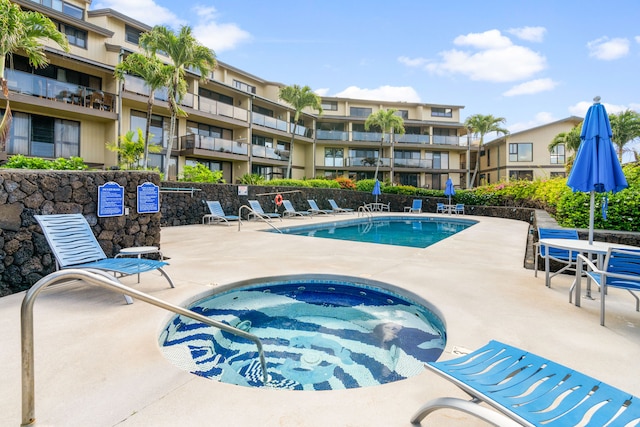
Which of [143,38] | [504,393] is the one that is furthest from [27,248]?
[143,38]

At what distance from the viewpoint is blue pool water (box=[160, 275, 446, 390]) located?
116 inches

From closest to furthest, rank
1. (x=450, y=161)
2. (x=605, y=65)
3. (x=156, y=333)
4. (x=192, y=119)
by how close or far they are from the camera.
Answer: (x=156, y=333), (x=192, y=119), (x=605, y=65), (x=450, y=161)

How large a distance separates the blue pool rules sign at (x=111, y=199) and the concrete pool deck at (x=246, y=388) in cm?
120

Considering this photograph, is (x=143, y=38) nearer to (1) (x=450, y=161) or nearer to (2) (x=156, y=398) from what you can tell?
(2) (x=156, y=398)

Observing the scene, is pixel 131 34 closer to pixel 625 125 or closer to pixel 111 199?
pixel 111 199

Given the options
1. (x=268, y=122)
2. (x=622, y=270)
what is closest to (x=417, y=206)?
(x=268, y=122)

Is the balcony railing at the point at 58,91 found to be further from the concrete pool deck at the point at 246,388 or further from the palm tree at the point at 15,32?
the concrete pool deck at the point at 246,388

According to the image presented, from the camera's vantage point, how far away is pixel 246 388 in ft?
7.62

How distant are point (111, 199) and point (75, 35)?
610 inches

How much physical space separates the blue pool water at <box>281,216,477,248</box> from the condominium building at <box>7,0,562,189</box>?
930cm

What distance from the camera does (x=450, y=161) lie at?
33938 millimetres

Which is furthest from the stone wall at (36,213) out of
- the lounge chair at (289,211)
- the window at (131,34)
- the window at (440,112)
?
the window at (440,112)

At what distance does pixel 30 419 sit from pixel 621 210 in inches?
318

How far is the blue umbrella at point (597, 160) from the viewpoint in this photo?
4.20 metres
